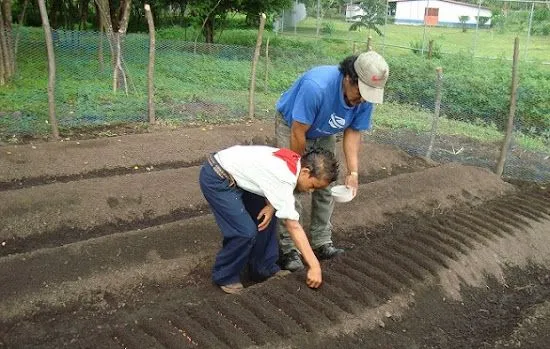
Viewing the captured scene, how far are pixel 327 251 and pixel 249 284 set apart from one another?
2.40ft

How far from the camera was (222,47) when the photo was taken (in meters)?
9.99

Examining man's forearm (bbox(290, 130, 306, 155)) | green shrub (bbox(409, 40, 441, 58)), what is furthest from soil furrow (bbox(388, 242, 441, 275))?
green shrub (bbox(409, 40, 441, 58))

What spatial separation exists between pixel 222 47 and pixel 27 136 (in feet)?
13.2

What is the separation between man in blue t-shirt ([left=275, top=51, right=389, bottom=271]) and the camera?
328cm

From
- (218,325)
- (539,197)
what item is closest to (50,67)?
(218,325)

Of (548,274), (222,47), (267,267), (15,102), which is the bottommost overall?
(548,274)

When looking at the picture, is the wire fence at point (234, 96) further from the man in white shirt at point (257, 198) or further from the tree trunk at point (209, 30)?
the man in white shirt at point (257, 198)

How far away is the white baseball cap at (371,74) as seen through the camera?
10.6 ft

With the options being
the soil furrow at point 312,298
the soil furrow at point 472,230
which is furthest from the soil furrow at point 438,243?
the soil furrow at point 312,298

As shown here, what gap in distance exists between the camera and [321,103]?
351 cm

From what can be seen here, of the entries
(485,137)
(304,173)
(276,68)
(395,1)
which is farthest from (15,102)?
(395,1)

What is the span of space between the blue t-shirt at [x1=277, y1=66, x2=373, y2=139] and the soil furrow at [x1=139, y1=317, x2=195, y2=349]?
4.85 ft

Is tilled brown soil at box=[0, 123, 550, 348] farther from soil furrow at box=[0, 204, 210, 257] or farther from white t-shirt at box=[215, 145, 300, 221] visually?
white t-shirt at box=[215, 145, 300, 221]

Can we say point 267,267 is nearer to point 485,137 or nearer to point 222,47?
point 485,137
